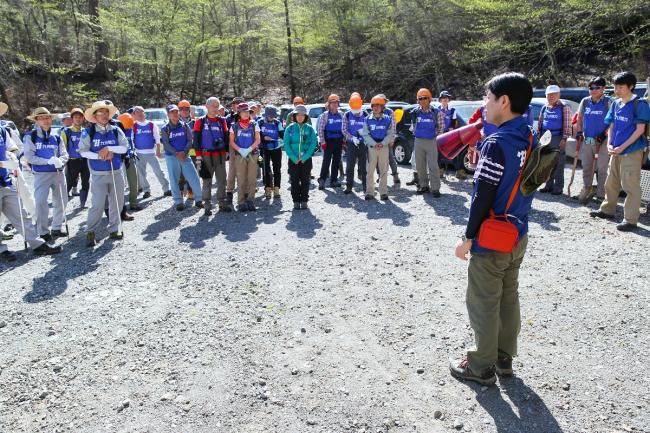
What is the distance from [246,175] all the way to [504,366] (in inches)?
253

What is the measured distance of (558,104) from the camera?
8.66m

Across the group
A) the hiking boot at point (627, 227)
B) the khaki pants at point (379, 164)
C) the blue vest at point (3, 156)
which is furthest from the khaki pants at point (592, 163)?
the blue vest at point (3, 156)

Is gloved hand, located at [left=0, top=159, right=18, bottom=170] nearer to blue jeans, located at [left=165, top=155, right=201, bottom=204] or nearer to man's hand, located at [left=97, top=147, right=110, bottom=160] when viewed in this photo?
man's hand, located at [left=97, top=147, right=110, bottom=160]

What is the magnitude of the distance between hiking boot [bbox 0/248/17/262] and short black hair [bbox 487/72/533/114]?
6.92 m

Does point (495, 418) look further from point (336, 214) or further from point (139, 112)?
point (139, 112)

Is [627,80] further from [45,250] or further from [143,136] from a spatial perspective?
[143,136]

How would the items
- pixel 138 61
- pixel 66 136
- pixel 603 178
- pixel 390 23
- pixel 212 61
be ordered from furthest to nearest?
pixel 212 61
pixel 138 61
pixel 390 23
pixel 66 136
pixel 603 178

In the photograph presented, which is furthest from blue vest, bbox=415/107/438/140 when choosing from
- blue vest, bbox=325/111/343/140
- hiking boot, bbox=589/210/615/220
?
hiking boot, bbox=589/210/615/220

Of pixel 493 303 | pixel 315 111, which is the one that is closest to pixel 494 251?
pixel 493 303

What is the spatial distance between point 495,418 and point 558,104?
7.39m

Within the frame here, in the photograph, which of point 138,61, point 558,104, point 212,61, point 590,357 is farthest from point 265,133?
point 212,61

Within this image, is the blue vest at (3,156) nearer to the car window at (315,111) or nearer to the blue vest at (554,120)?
the blue vest at (554,120)

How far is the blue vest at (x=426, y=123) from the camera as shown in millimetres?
9102

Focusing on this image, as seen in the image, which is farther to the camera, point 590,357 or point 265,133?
point 265,133
